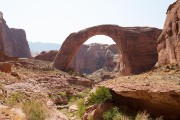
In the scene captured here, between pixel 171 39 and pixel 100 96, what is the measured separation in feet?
27.2

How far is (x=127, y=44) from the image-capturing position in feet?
108

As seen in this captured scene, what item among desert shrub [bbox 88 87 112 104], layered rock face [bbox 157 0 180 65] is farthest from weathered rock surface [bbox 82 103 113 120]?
layered rock face [bbox 157 0 180 65]

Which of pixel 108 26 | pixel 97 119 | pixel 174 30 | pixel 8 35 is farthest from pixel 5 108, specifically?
pixel 8 35

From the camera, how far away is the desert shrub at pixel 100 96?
1302cm

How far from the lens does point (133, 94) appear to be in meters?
11.7

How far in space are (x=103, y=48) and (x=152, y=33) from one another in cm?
4265

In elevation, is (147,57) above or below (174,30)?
below

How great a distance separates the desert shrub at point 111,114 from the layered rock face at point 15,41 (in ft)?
189

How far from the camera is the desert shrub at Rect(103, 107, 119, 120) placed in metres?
11.6

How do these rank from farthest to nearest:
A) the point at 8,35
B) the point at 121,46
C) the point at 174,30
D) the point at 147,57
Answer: the point at 8,35 < the point at 121,46 < the point at 147,57 < the point at 174,30

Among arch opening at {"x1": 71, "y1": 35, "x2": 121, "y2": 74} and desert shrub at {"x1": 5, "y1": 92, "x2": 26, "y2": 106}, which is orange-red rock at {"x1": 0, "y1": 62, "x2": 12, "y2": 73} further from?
arch opening at {"x1": 71, "y1": 35, "x2": 121, "y2": 74}

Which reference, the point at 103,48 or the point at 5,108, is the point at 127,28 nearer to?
the point at 5,108

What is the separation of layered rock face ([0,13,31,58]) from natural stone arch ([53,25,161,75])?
1372 inches

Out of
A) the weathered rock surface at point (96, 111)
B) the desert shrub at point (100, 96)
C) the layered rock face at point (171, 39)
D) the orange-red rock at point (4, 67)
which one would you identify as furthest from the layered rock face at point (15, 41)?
the weathered rock surface at point (96, 111)
